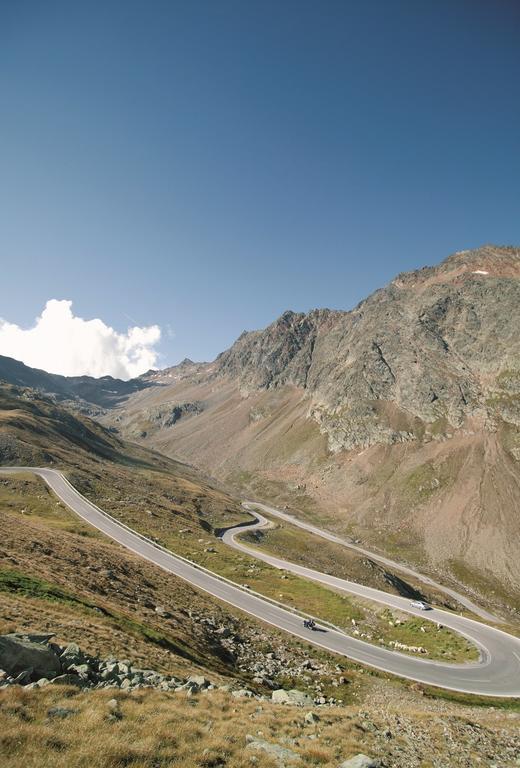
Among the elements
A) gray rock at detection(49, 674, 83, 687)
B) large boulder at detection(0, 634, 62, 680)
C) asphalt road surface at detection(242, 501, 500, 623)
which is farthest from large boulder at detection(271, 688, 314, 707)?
asphalt road surface at detection(242, 501, 500, 623)

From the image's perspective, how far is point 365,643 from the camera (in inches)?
1649

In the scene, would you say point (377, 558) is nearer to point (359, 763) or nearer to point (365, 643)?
point (365, 643)

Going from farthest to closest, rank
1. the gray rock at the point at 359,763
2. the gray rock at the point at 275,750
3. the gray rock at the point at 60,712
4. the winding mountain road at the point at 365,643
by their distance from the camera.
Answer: the winding mountain road at the point at 365,643
the gray rock at the point at 359,763
the gray rock at the point at 275,750
the gray rock at the point at 60,712

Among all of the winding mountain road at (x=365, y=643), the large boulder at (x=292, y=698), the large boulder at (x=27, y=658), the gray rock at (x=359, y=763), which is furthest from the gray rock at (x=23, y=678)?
the winding mountain road at (x=365, y=643)

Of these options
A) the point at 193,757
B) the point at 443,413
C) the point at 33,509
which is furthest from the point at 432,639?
the point at 443,413

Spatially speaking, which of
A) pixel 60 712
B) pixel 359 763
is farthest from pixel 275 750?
pixel 60 712

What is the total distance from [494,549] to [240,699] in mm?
123237

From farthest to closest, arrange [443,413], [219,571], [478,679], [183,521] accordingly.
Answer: [443,413] < [183,521] < [219,571] < [478,679]

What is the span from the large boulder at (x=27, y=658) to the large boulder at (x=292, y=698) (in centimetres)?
1409

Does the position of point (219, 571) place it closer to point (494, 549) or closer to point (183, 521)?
point (183, 521)

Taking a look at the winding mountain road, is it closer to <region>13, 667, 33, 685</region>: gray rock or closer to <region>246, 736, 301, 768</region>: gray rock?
<region>246, 736, 301, 768</region>: gray rock

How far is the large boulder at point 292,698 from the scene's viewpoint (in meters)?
22.5

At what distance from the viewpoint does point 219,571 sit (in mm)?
57156

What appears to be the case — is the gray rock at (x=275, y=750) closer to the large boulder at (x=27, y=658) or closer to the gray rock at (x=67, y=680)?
the gray rock at (x=67, y=680)
